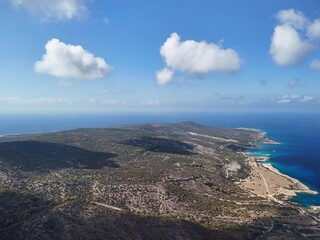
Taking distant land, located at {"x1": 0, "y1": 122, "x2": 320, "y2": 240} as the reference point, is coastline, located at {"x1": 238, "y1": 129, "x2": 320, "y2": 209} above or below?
below

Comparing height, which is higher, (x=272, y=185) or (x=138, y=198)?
(x=138, y=198)

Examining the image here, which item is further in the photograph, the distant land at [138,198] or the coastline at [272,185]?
the coastline at [272,185]

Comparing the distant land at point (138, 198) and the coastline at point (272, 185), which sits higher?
the distant land at point (138, 198)

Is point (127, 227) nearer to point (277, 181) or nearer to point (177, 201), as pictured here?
point (177, 201)

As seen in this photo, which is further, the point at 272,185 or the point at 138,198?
the point at 272,185
